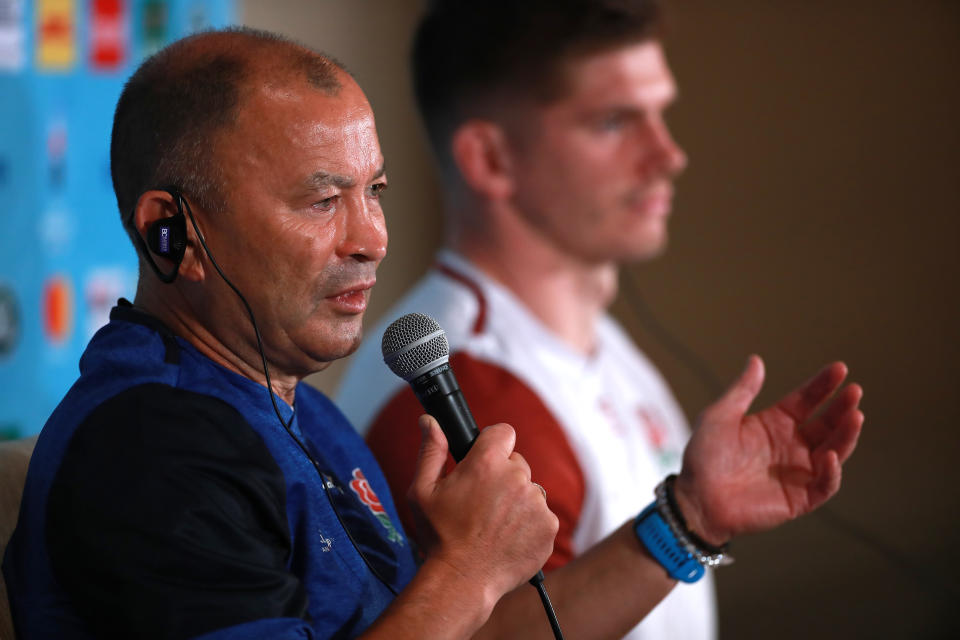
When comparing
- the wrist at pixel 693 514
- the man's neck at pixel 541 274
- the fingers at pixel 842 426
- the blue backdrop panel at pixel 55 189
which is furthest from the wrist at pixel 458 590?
the blue backdrop panel at pixel 55 189

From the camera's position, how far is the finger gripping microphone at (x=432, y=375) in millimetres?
824

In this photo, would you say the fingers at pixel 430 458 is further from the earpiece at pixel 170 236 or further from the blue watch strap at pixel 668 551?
the blue watch strap at pixel 668 551

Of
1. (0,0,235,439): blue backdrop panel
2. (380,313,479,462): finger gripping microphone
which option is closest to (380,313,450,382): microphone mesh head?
(380,313,479,462): finger gripping microphone

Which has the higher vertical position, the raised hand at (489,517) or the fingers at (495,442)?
the fingers at (495,442)

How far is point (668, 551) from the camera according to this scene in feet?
3.51

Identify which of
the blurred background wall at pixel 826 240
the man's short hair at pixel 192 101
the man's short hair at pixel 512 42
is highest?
the man's short hair at pixel 512 42

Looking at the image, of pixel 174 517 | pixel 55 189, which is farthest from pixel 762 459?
pixel 55 189

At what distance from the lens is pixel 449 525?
771 millimetres

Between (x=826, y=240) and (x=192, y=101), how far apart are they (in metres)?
2.78

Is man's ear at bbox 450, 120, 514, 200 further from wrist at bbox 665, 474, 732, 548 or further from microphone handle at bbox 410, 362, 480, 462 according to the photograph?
microphone handle at bbox 410, 362, 480, 462

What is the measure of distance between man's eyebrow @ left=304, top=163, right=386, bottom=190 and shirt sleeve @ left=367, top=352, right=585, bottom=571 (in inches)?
24.2

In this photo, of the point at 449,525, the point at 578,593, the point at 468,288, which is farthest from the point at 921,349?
the point at 449,525

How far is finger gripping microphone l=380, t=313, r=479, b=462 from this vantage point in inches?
32.4

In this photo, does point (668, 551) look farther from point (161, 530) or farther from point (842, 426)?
point (161, 530)
